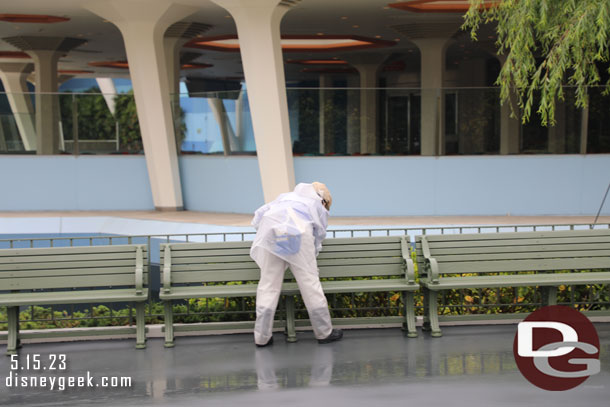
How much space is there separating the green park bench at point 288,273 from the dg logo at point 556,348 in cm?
116

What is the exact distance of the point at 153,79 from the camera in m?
18.5

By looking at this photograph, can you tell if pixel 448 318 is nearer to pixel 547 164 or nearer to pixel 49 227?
pixel 547 164

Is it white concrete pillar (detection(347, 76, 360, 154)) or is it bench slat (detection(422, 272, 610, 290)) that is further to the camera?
white concrete pillar (detection(347, 76, 360, 154))

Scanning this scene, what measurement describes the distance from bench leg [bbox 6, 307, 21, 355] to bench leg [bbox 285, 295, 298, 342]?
99.3 inches

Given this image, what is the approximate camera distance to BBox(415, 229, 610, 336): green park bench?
7.89 m

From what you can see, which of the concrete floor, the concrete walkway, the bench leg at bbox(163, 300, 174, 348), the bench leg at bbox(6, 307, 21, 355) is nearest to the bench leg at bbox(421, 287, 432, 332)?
the concrete floor

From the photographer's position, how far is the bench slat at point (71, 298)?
23.6 feet

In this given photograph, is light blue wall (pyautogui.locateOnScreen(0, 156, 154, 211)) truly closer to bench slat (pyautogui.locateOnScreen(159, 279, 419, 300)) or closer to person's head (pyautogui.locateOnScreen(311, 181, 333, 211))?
bench slat (pyautogui.locateOnScreen(159, 279, 419, 300))

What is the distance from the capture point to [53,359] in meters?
7.01

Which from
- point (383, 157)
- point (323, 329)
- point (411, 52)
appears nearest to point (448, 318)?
point (323, 329)

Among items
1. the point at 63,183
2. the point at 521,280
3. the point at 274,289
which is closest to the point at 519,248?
the point at 521,280

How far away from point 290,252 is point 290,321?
0.88m

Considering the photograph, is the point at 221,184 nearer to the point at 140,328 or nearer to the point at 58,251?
the point at 58,251

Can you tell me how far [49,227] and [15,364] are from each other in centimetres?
1102
